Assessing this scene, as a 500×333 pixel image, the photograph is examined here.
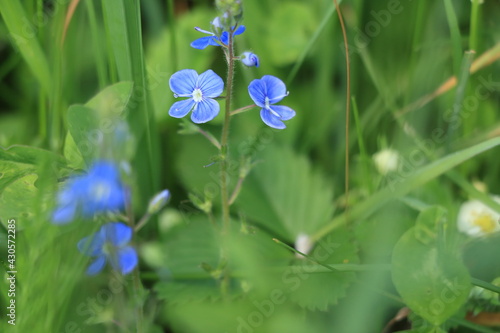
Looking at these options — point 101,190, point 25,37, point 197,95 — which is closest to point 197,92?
point 197,95

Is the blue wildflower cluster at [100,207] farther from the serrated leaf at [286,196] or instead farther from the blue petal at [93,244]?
the serrated leaf at [286,196]

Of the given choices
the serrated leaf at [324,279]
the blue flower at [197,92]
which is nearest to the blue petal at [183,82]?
the blue flower at [197,92]

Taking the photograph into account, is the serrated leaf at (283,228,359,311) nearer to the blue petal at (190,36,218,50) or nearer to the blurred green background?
the blurred green background

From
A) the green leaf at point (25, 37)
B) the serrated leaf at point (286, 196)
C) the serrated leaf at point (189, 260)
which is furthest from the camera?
the serrated leaf at point (286, 196)

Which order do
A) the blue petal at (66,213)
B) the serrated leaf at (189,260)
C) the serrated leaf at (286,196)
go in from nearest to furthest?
the blue petal at (66,213)
the serrated leaf at (189,260)
the serrated leaf at (286,196)

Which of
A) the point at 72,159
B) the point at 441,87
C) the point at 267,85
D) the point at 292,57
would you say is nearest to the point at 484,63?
the point at 441,87

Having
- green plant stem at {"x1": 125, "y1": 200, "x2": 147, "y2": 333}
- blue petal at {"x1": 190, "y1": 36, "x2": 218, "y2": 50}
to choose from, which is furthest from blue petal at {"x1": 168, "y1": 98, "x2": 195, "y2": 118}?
green plant stem at {"x1": 125, "y1": 200, "x2": 147, "y2": 333}

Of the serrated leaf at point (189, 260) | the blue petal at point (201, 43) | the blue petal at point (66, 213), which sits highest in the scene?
the blue petal at point (201, 43)
